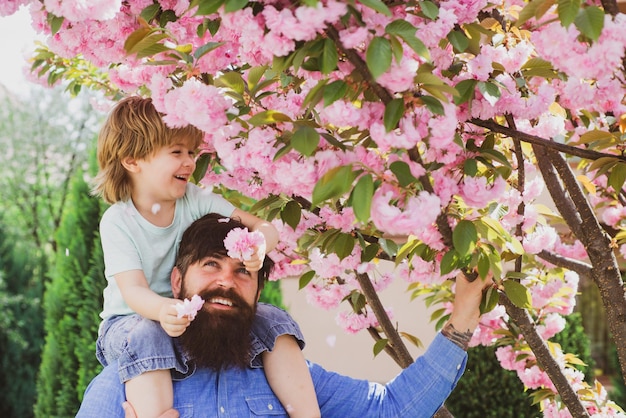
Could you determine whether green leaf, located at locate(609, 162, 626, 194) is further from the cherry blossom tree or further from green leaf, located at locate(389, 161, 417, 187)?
green leaf, located at locate(389, 161, 417, 187)

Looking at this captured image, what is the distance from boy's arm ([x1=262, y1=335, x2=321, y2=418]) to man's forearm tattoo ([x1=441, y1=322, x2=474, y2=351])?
43 centimetres

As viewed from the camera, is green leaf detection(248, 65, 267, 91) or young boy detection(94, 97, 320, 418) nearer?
green leaf detection(248, 65, 267, 91)

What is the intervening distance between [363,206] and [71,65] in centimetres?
263

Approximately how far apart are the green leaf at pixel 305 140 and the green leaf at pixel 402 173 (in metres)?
0.17

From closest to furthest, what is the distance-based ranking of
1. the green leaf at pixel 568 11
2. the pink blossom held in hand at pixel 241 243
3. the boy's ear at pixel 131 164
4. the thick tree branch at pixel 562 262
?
the green leaf at pixel 568 11 → the pink blossom held in hand at pixel 241 243 → the boy's ear at pixel 131 164 → the thick tree branch at pixel 562 262

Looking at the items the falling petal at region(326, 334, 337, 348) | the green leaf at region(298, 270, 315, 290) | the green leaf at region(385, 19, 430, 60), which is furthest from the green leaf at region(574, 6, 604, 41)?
the falling petal at region(326, 334, 337, 348)

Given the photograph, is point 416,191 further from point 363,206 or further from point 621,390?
point 621,390

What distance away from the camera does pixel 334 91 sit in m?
1.62

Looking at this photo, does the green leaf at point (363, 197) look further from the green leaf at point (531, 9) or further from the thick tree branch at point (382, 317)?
the thick tree branch at point (382, 317)

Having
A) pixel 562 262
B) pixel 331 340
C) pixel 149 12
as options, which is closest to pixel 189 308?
pixel 149 12

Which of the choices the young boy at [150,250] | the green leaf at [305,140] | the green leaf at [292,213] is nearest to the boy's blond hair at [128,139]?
the young boy at [150,250]

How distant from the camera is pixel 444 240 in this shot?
6.30ft

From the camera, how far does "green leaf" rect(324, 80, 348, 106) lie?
63.3 inches

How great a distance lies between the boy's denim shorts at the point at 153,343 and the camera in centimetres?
223
